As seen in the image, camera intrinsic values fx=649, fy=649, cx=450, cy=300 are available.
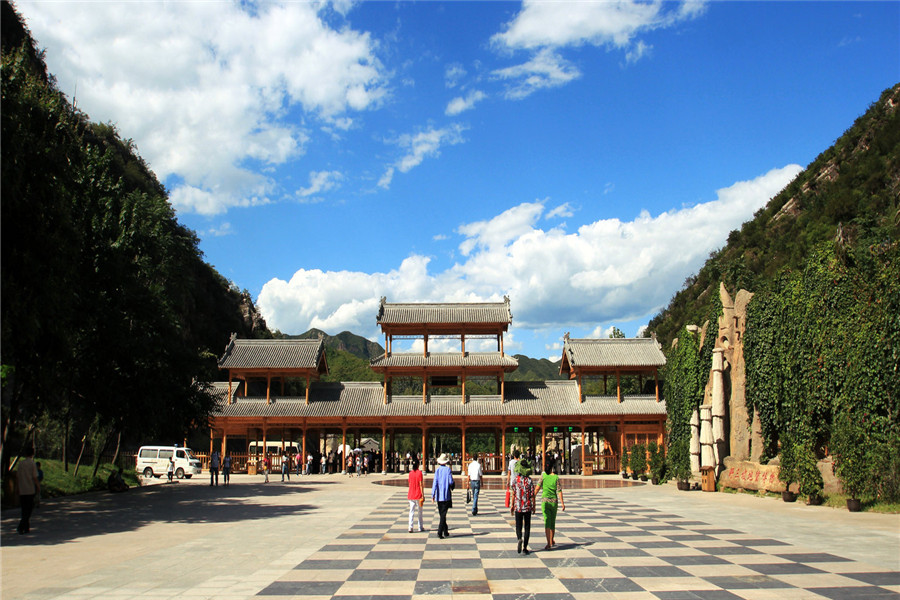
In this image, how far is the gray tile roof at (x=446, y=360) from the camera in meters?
38.3

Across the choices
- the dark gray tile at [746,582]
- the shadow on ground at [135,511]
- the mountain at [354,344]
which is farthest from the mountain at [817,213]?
the mountain at [354,344]

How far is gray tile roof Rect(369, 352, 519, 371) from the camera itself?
38312 millimetres

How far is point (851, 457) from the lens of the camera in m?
16.7

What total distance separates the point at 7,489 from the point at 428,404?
22.9 meters

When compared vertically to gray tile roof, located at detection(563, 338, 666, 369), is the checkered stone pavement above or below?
below

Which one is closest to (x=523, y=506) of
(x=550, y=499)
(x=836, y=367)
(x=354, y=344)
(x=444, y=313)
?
(x=550, y=499)

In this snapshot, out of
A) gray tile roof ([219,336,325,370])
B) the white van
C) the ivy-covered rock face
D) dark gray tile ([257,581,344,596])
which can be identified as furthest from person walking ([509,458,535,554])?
the white van

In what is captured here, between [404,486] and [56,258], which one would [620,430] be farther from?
[56,258]

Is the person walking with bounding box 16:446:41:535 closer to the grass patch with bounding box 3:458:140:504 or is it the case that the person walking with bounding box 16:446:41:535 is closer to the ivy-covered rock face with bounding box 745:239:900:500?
the grass patch with bounding box 3:458:140:504

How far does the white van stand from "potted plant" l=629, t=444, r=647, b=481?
2414cm

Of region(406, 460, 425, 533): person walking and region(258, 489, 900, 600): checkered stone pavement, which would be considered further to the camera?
region(406, 460, 425, 533): person walking

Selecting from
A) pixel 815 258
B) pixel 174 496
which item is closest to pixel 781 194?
pixel 815 258

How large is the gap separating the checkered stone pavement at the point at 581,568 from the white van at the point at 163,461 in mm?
26447

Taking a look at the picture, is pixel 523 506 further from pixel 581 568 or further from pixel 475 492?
pixel 475 492
